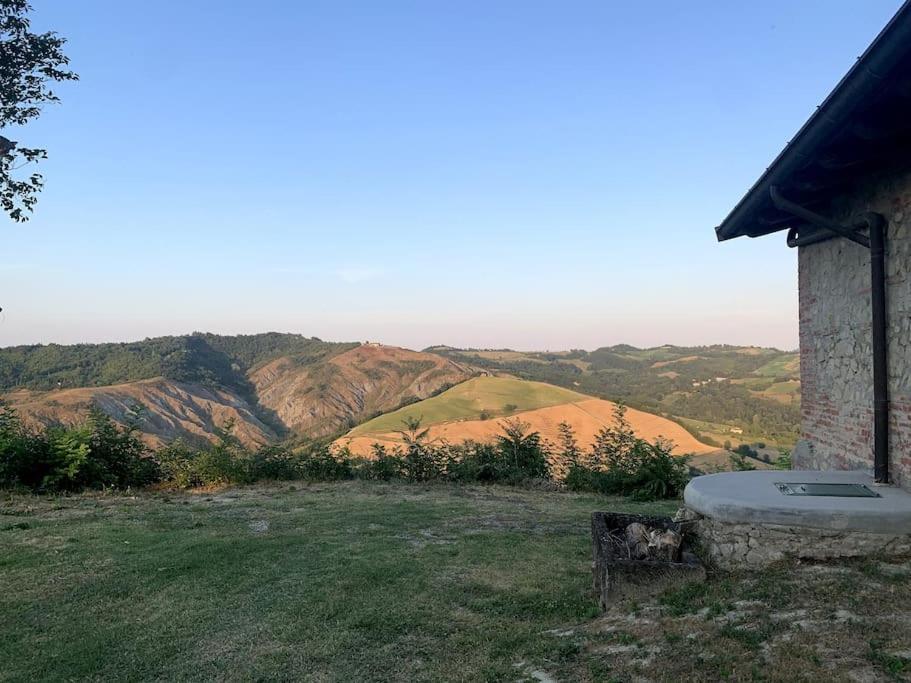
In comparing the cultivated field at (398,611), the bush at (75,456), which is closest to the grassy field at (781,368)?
the bush at (75,456)

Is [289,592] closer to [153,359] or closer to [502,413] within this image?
[502,413]

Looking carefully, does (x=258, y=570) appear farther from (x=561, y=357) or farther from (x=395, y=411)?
(x=561, y=357)

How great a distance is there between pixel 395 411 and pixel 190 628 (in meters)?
32.7

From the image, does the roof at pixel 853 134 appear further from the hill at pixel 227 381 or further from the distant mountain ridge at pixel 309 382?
the hill at pixel 227 381

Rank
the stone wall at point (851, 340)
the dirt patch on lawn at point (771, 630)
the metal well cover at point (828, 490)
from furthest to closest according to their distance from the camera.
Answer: the stone wall at point (851, 340), the metal well cover at point (828, 490), the dirt patch on lawn at point (771, 630)

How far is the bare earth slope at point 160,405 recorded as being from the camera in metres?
28.9

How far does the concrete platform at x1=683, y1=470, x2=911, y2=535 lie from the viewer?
414 cm

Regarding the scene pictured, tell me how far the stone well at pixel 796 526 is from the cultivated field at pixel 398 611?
18 cm

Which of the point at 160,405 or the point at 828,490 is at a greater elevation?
the point at 828,490

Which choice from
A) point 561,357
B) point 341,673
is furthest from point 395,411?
point 561,357

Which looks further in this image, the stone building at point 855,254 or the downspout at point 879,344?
the downspout at point 879,344

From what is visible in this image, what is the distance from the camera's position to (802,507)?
14.1ft

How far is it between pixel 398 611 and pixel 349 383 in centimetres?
5339

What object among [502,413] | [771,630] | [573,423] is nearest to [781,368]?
[502,413]
